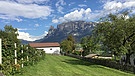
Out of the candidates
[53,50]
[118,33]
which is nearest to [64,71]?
[118,33]

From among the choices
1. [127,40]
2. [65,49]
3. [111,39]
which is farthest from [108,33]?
[65,49]

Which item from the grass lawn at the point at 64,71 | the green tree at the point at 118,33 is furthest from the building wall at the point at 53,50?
the grass lawn at the point at 64,71

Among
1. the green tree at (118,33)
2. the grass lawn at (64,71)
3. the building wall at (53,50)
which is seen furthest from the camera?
the building wall at (53,50)

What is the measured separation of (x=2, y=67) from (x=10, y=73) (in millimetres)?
889

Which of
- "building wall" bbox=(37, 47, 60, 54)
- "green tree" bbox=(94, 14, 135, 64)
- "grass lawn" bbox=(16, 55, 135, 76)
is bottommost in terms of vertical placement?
"building wall" bbox=(37, 47, 60, 54)

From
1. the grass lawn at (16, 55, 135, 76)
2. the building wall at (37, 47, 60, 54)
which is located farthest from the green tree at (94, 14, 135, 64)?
the building wall at (37, 47, 60, 54)

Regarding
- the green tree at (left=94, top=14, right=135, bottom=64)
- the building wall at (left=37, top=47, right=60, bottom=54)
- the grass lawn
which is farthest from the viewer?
the building wall at (left=37, top=47, right=60, bottom=54)

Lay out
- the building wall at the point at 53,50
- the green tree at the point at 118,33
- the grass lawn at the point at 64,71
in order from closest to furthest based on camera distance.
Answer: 1. the grass lawn at the point at 64,71
2. the green tree at the point at 118,33
3. the building wall at the point at 53,50

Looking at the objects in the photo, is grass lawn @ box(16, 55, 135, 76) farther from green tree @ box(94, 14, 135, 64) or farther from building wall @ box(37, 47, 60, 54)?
building wall @ box(37, 47, 60, 54)

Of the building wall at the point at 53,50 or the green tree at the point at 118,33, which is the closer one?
the green tree at the point at 118,33

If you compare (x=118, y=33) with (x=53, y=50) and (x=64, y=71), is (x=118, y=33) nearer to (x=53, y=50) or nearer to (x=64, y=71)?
(x=64, y=71)

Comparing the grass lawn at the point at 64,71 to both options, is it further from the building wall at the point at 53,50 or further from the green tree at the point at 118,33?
the building wall at the point at 53,50

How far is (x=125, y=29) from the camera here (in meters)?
33.3

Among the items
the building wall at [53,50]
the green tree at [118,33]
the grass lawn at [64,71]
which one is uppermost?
the green tree at [118,33]
